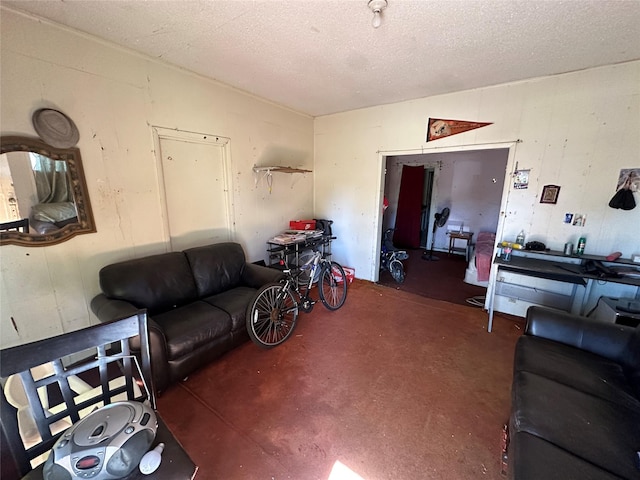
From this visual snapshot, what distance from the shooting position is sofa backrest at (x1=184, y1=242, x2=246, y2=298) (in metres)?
2.61

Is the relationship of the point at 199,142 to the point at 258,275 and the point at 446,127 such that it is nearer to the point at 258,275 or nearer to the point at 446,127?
the point at 258,275

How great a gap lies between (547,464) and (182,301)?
8.70 feet

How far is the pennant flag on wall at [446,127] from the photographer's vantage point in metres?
3.08

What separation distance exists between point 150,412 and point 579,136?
157 inches

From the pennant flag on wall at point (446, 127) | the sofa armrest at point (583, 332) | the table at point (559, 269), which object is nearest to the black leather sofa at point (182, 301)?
the sofa armrest at point (583, 332)

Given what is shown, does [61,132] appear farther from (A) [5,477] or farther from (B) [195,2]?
(A) [5,477]

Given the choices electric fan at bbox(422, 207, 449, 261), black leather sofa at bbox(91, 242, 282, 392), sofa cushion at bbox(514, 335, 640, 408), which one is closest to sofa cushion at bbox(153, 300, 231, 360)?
black leather sofa at bbox(91, 242, 282, 392)

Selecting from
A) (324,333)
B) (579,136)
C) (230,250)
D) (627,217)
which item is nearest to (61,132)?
(230,250)

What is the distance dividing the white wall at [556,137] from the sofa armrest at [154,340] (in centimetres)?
327

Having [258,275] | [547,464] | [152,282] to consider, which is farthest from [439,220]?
[152,282]

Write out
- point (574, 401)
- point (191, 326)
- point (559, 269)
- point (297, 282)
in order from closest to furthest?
point (574, 401)
point (191, 326)
point (559, 269)
point (297, 282)

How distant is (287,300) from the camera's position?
2713 millimetres

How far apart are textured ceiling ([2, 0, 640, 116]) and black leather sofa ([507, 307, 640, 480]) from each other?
2027 millimetres

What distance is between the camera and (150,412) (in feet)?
3.40
